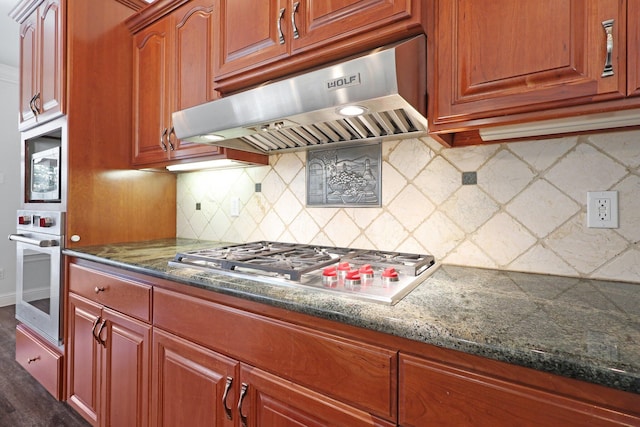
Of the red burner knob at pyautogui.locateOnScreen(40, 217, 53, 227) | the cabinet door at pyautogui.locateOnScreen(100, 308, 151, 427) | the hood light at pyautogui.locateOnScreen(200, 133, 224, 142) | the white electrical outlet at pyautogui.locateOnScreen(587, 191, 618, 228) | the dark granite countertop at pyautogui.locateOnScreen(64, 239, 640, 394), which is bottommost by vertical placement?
the cabinet door at pyautogui.locateOnScreen(100, 308, 151, 427)

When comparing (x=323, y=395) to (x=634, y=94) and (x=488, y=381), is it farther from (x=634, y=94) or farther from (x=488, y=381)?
(x=634, y=94)

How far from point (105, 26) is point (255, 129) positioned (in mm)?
1428

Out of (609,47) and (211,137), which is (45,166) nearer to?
(211,137)

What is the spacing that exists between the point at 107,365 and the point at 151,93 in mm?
1452

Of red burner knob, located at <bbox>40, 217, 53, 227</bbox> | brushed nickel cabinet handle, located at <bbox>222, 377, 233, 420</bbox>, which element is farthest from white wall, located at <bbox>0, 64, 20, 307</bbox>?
brushed nickel cabinet handle, located at <bbox>222, 377, 233, 420</bbox>

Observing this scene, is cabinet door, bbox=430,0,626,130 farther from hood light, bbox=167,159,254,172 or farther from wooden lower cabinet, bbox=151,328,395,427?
hood light, bbox=167,159,254,172

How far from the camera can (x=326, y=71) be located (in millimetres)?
991

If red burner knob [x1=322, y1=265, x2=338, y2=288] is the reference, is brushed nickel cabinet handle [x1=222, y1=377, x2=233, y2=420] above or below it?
below

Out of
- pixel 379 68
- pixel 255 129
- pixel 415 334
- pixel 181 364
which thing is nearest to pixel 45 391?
pixel 181 364

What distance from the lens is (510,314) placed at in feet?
2.45

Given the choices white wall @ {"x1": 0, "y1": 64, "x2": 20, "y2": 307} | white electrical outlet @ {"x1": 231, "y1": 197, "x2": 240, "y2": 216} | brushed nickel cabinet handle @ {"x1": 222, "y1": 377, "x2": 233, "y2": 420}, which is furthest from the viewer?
white wall @ {"x1": 0, "y1": 64, "x2": 20, "y2": 307}

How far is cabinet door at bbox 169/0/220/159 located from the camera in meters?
1.59

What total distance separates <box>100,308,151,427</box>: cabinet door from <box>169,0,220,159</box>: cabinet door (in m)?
0.86

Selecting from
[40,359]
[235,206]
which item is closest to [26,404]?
[40,359]
